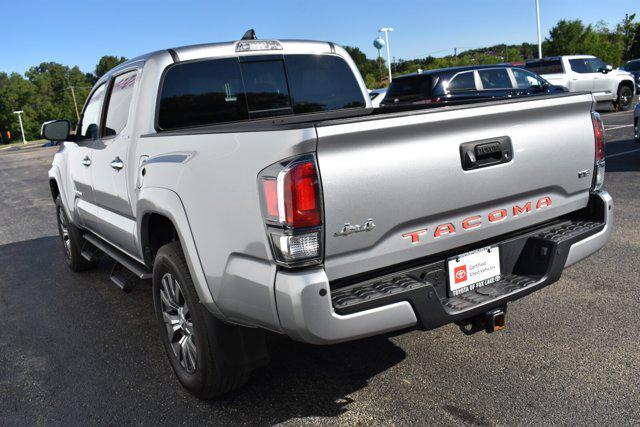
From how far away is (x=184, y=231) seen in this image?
2.91 metres

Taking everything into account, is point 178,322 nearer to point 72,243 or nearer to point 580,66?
point 72,243

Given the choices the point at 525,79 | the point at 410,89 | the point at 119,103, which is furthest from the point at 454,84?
the point at 119,103

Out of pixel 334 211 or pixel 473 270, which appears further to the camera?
pixel 473 270

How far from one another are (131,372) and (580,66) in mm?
19039

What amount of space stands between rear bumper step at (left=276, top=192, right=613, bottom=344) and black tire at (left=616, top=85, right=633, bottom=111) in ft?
63.5

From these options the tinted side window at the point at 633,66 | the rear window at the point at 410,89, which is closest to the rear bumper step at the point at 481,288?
the rear window at the point at 410,89

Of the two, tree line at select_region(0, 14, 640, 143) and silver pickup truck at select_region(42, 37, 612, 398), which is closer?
silver pickup truck at select_region(42, 37, 612, 398)

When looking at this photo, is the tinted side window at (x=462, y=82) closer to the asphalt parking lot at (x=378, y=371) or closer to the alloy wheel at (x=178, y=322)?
the asphalt parking lot at (x=378, y=371)

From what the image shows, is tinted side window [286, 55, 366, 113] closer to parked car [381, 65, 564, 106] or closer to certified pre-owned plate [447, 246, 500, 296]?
certified pre-owned plate [447, 246, 500, 296]

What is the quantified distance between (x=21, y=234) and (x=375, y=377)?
24.4 feet

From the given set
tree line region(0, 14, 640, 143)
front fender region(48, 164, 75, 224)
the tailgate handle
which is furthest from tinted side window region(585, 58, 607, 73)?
tree line region(0, 14, 640, 143)

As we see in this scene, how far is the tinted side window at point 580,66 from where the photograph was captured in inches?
744

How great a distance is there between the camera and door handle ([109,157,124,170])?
12.7ft

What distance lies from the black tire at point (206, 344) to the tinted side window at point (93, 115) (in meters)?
1.98
